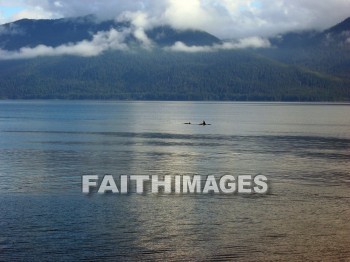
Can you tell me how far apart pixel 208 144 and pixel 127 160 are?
26731 mm

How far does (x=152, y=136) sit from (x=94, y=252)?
83.4 metres

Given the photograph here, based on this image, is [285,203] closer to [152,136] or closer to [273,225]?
[273,225]

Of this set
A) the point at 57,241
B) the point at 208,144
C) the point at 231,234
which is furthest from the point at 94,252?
the point at 208,144

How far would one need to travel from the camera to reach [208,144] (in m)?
98.6

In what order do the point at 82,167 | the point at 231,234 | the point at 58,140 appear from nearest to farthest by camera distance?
the point at 231,234 < the point at 82,167 < the point at 58,140

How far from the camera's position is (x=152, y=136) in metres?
117

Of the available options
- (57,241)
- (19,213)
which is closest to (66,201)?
(19,213)

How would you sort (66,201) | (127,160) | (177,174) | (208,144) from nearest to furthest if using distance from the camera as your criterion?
1. (66,201)
2. (177,174)
3. (127,160)
4. (208,144)

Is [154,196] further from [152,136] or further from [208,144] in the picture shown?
[152,136]

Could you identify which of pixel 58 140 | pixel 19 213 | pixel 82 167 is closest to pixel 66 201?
pixel 19 213

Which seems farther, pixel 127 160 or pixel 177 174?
pixel 127 160

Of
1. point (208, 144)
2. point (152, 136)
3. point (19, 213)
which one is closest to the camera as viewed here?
point (19, 213)

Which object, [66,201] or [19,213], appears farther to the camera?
[66,201]

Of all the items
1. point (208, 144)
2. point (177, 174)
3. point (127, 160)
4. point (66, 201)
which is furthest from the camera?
point (208, 144)
